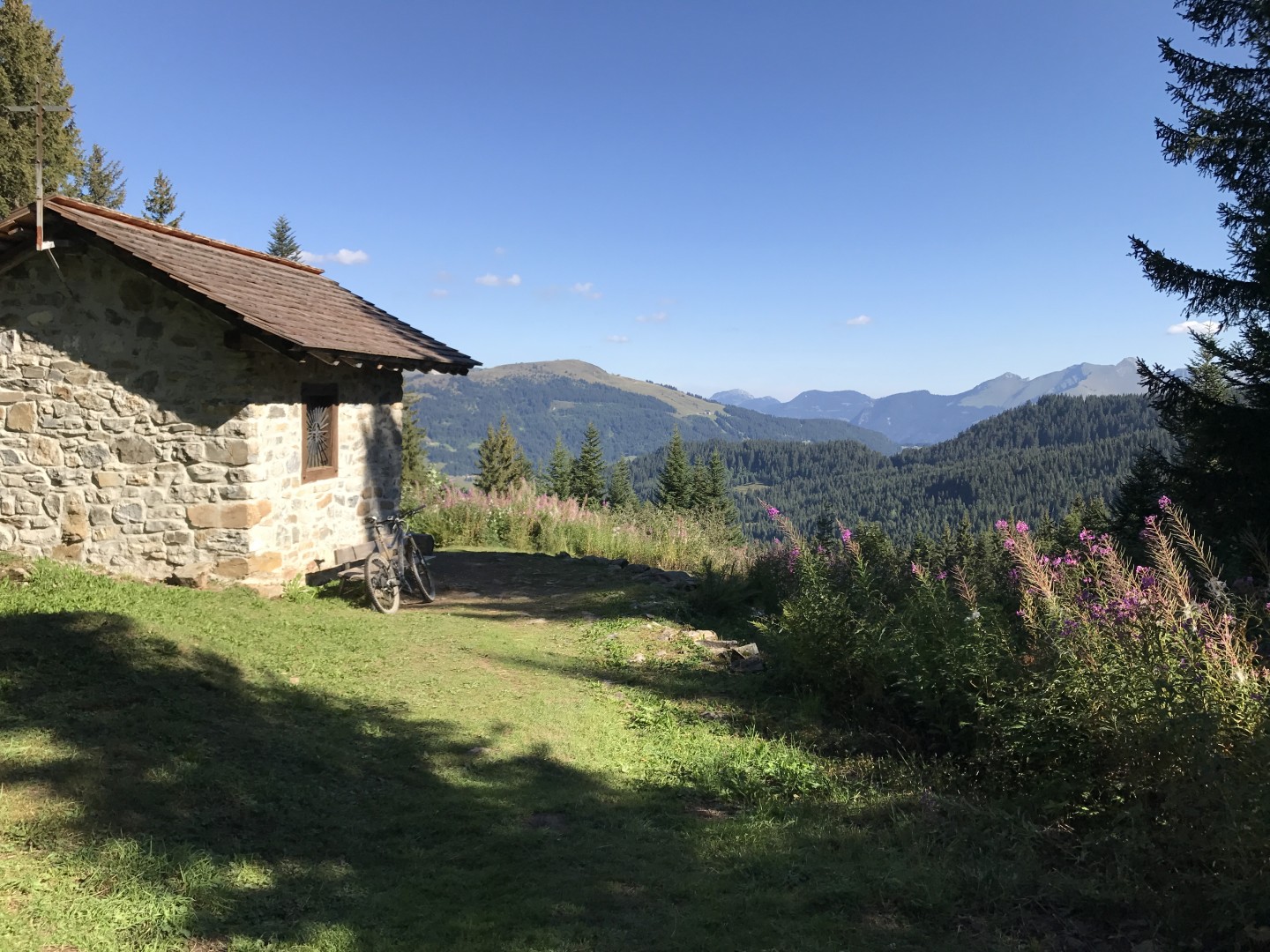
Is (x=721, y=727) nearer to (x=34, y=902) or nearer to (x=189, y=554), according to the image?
(x=34, y=902)

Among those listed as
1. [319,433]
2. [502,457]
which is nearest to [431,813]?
[319,433]

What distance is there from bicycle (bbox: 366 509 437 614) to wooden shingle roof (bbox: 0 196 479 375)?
231cm

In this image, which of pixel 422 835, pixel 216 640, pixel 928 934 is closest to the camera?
pixel 928 934

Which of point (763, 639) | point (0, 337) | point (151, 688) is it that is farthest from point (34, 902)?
point (0, 337)

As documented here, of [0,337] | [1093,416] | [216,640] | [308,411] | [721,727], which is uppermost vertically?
[1093,416]

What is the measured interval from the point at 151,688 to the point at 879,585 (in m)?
6.42

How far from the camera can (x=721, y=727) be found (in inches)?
237

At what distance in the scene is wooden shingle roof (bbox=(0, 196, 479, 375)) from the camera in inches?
347

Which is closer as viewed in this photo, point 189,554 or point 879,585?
point 879,585

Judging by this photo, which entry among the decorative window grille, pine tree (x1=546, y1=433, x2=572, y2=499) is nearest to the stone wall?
the decorative window grille

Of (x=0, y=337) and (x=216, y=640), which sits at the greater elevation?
(x=0, y=337)

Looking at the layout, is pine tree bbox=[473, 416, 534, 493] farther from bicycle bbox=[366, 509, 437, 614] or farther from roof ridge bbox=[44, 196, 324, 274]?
bicycle bbox=[366, 509, 437, 614]

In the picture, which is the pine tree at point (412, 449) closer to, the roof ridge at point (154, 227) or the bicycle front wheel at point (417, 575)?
the roof ridge at point (154, 227)

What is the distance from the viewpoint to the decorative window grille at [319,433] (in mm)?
10164
